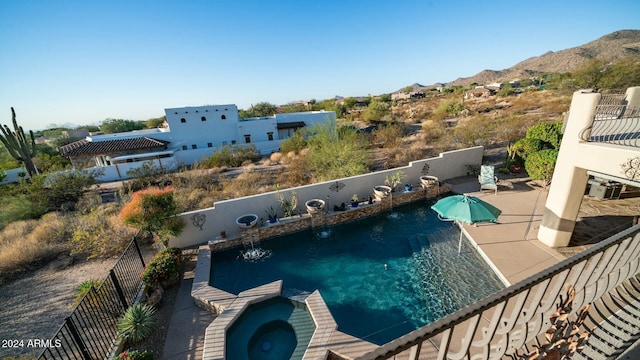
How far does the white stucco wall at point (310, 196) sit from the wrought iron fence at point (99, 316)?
6.03 ft

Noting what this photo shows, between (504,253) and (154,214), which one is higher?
(154,214)

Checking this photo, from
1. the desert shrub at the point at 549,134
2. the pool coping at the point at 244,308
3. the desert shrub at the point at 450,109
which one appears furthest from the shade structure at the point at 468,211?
the desert shrub at the point at 450,109

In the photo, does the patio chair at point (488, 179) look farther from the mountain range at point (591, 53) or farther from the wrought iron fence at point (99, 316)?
the mountain range at point (591, 53)

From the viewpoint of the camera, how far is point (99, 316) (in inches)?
208

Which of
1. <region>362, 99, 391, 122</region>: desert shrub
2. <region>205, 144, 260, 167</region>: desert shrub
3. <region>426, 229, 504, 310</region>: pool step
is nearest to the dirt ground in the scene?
<region>426, 229, 504, 310</region>: pool step

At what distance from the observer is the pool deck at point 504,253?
4.89 metres

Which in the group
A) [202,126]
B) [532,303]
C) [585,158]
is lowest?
[202,126]

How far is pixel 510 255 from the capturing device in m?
6.31

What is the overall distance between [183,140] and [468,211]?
24.6 metres

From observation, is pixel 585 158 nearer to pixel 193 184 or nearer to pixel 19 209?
pixel 193 184

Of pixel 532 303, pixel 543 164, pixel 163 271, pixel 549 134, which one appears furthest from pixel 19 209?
pixel 549 134

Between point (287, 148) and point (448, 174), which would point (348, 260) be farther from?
point (287, 148)

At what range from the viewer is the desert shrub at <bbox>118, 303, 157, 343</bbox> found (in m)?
4.76

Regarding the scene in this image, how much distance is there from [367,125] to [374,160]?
17.6 metres
